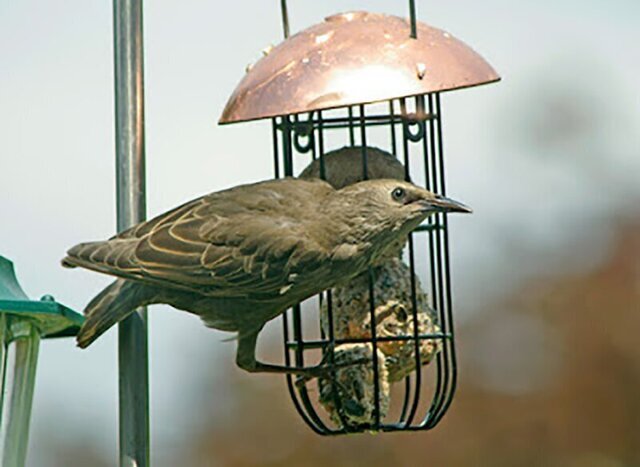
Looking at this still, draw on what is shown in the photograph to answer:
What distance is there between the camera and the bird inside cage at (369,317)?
595 cm

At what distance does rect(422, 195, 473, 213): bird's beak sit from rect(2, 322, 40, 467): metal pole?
129 centimetres

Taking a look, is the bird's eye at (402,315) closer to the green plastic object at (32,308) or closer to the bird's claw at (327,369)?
the bird's claw at (327,369)

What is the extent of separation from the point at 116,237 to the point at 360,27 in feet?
3.23

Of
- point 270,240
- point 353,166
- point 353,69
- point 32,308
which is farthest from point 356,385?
point 32,308

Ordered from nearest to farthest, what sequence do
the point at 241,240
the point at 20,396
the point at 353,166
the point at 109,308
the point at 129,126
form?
1. the point at 20,396
2. the point at 129,126
3. the point at 109,308
4. the point at 241,240
5. the point at 353,166

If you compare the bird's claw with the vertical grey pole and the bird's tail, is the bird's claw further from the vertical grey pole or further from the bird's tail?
the vertical grey pole

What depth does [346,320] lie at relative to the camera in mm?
6031

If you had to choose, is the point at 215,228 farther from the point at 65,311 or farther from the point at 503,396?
the point at 503,396

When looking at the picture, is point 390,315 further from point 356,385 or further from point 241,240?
point 241,240

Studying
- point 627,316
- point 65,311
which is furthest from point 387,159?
point 627,316

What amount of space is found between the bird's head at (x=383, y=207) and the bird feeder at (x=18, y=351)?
1113mm

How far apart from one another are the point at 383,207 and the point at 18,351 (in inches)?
52.2

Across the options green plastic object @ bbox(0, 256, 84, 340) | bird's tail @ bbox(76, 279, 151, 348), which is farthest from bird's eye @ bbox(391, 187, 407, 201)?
green plastic object @ bbox(0, 256, 84, 340)

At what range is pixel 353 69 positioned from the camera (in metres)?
5.49
